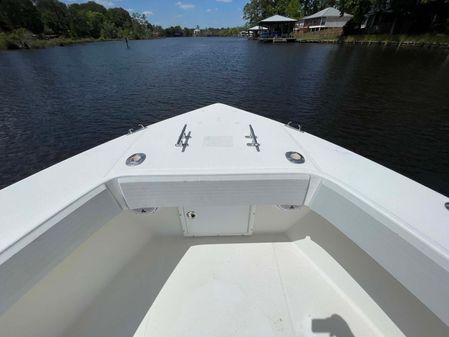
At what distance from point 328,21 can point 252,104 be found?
1594 inches

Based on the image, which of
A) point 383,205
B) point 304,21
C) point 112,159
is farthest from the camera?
point 304,21

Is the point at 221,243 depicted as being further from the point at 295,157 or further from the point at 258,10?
the point at 258,10

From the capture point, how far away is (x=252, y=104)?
10.1m

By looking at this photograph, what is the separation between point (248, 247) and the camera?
7.14ft

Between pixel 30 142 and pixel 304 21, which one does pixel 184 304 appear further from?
pixel 304 21

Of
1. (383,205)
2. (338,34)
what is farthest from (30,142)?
(338,34)

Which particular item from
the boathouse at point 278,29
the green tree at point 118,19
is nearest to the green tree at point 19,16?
the green tree at point 118,19

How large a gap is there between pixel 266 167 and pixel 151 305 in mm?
1454

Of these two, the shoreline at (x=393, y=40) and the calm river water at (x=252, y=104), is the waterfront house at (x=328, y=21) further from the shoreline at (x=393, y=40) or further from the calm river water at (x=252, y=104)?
the calm river water at (x=252, y=104)

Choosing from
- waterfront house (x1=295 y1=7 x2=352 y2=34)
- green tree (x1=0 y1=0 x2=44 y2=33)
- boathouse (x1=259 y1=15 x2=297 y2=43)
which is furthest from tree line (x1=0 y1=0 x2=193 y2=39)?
waterfront house (x1=295 y1=7 x2=352 y2=34)

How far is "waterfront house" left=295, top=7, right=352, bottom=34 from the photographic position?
119ft

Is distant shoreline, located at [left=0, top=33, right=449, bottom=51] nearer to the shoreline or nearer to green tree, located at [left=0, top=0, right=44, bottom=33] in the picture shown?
the shoreline

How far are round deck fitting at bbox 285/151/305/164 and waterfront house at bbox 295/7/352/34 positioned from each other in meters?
43.8

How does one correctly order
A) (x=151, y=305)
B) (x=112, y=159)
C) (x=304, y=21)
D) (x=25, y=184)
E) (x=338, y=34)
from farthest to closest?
(x=304, y=21), (x=338, y=34), (x=151, y=305), (x=112, y=159), (x=25, y=184)
